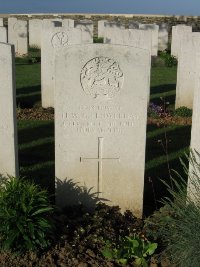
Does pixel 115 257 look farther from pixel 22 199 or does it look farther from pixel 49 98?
pixel 49 98

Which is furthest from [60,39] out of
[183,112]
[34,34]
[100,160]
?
[34,34]

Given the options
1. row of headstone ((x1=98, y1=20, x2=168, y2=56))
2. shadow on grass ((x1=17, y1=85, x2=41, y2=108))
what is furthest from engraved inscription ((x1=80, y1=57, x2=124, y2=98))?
row of headstone ((x1=98, y1=20, x2=168, y2=56))

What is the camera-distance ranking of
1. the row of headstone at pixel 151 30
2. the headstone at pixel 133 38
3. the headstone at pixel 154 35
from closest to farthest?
the headstone at pixel 133 38 < the row of headstone at pixel 151 30 < the headstone at pixel 154 35

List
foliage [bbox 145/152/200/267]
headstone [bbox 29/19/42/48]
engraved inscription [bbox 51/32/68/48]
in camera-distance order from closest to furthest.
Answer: foliage [bbox 145/152/200/267], engraved inscription [bbox 51/32/68/48], headstone [bbox 29/19/42/48]

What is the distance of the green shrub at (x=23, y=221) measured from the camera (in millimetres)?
4262

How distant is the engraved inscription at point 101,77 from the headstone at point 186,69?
4931mm

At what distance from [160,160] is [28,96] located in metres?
5.44

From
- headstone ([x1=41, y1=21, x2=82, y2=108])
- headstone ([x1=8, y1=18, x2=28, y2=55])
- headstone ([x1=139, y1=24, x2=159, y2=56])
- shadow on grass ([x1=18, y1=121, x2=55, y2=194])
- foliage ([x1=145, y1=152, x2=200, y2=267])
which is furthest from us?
headstone ([x1=8, y1=18, x2=28, y2=55])

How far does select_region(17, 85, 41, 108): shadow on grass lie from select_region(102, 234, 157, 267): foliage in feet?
21.4

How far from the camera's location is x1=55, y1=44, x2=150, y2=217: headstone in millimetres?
4961

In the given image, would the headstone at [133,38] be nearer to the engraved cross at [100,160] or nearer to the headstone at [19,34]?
the engraved cross at [100,160]

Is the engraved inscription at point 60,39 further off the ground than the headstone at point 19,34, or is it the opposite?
the engraved inscription at point 60,39

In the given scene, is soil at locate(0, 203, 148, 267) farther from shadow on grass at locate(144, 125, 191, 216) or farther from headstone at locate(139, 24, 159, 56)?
headstone at locate(139, 24, 159, 56)

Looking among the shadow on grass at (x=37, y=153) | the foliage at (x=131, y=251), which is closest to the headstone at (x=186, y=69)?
the shadow on grass at (x=37, y=153)
